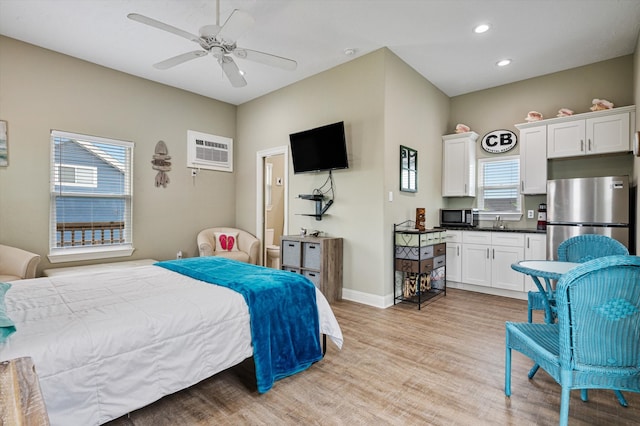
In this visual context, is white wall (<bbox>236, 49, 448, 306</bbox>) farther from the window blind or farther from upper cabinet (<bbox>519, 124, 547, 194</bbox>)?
upper cabinet (<bbox>519, 124, 547, 194</bbox>)

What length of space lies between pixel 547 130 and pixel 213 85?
4.83 metres

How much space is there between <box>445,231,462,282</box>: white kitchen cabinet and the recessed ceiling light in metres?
2.59

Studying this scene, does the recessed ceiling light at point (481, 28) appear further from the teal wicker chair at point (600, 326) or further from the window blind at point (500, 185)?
the teal wicker chair at point (600, 326)

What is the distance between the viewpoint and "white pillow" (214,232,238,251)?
5.36m

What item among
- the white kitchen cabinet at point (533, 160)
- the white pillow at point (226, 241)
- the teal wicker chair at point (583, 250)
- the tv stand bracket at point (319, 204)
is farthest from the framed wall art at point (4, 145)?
the white kitchen cabinet at point (533, 160)

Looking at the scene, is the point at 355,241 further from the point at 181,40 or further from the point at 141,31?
the point at 141,31

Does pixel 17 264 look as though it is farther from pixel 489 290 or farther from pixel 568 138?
pixel 568 138

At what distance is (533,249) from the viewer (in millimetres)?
4223

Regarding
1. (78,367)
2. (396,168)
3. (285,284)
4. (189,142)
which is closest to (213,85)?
(189,142)

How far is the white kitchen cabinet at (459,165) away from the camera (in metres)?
5.05

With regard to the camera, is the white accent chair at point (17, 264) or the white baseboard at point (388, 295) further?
the white baseboard at point (388, 295)

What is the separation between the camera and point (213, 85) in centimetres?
511

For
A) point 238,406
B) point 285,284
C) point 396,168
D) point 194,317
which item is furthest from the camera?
point 396,168

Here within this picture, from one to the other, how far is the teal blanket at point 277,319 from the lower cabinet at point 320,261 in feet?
5.27
